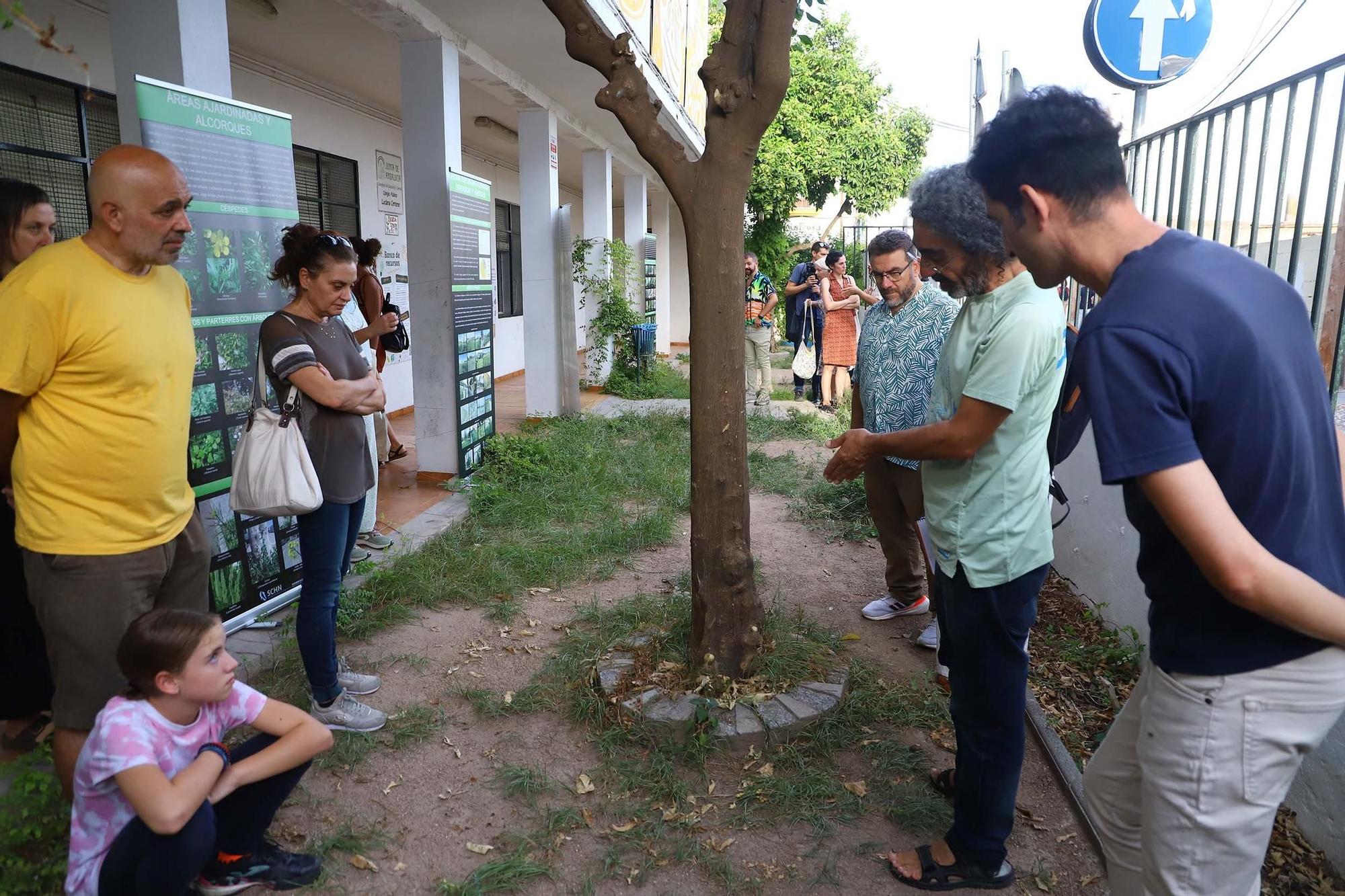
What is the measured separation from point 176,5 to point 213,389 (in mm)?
1618

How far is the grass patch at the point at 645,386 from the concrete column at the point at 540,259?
2.20 meters

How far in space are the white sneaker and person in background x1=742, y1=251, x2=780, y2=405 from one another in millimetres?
5662

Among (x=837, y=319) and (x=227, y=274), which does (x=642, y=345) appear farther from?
(x=227, y=274)

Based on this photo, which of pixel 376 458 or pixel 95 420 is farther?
pixel 376 458

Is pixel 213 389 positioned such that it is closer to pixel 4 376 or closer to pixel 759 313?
pixel 4 376

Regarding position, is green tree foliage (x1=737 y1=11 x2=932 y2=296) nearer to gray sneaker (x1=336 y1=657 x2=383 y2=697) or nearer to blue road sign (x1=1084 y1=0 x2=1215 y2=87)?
blue road sign (x1=1084 y1=0 x2=1215 y2=87)

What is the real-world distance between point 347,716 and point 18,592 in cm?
112

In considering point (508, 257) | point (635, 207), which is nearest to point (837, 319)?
point (635, 207)

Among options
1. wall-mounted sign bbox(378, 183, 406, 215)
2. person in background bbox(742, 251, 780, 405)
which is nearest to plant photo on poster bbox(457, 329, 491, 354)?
wall-mounted sign bbox(378, 183, 406, 215)

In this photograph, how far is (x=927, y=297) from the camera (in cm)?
387

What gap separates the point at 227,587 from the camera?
391 centimetres

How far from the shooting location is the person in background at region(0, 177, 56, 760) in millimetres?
2777

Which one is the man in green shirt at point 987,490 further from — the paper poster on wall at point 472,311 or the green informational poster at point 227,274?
the paper poster on wall at point 472,311

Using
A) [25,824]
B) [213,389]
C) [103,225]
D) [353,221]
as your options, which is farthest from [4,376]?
[353,221]
